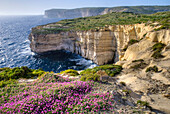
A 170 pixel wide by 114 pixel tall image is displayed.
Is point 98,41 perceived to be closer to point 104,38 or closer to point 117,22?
point 104,38

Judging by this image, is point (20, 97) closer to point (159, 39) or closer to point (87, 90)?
point (87, 90)

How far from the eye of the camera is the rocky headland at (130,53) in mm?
11041

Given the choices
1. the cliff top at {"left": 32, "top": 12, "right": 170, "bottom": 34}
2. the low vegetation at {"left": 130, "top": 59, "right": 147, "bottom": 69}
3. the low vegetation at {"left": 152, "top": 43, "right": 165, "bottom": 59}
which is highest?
the cliff top at {"left": 32, "top": 12, "right": 170, "bottom": 34}

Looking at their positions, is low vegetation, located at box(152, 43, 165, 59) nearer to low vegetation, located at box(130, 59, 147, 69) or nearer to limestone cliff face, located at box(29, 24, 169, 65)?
→ limestone cliff face, located at box(29, 24, 169, 65)

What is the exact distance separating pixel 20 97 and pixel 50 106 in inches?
144

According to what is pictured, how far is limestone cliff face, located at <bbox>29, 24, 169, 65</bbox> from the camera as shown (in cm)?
3164

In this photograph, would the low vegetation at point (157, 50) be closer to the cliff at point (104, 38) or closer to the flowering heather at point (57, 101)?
the cliff at point (104, 38)

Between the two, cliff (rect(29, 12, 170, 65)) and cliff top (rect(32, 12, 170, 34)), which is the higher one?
cliff top (rect(32, 12, 170, 34))

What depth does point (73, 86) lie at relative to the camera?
423 inches

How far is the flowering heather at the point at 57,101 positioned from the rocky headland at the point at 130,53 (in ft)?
5.30

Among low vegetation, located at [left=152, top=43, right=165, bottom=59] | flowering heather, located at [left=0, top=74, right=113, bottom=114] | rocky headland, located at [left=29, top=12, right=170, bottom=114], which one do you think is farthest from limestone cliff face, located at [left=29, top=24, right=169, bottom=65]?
flowering heather, located at [left=0, top=74, right=113, bottom=114]

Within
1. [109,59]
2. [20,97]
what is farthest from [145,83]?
[109,59]

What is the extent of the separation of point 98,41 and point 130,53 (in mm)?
18155

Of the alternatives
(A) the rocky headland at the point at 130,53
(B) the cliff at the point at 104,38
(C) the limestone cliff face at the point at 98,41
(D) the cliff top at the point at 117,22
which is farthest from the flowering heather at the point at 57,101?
(D) the cliff top at the point at 117,22
